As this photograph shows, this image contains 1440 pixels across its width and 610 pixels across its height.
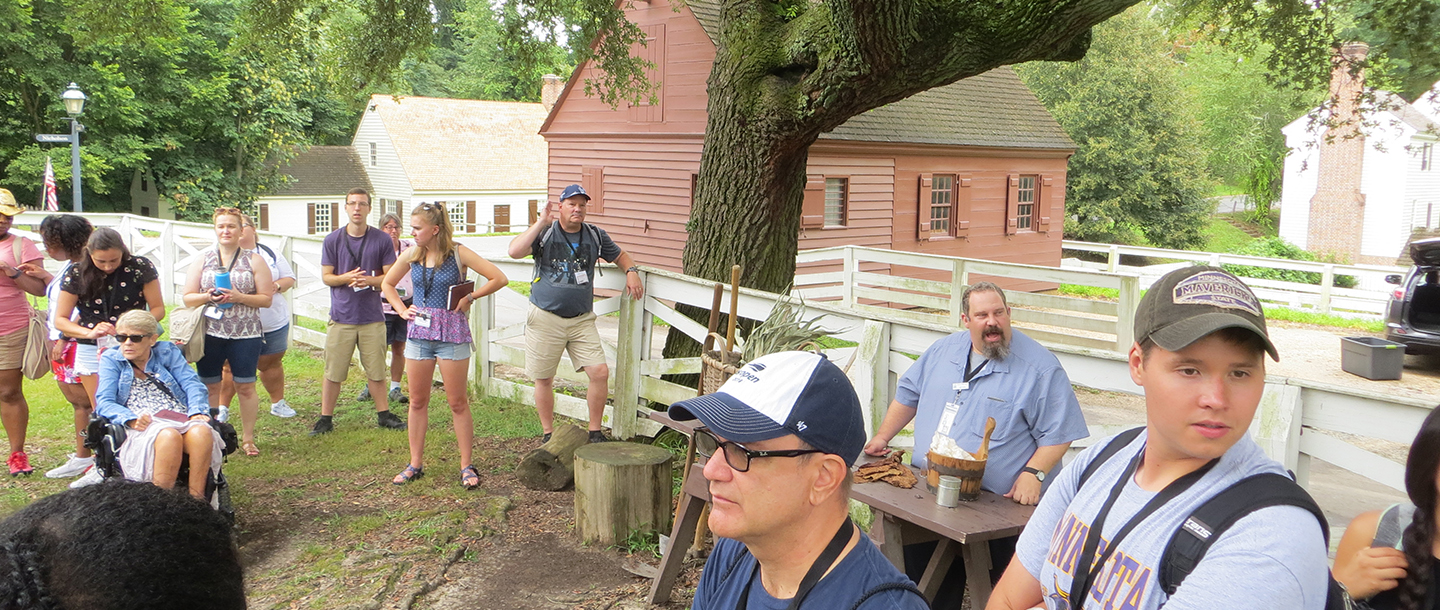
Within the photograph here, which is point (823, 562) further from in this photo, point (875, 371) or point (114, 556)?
point (875, 371)

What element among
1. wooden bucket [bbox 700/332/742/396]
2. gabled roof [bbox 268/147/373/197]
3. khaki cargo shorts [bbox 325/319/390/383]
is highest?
gabled roof [bbox 268/147/373/197]

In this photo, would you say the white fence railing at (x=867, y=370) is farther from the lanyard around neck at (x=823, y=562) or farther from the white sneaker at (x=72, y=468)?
the white sneaker at (x=72, y=468)

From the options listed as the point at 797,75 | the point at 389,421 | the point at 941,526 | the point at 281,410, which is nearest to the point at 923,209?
the point at 797,75

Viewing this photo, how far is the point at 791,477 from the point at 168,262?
49.6 feet

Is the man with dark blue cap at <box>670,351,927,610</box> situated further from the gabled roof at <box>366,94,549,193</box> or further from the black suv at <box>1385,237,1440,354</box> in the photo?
the gabled roof at <box>366,94,549,193</box>

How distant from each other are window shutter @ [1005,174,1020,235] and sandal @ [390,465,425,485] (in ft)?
54.7

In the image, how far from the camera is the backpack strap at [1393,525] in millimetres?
2336

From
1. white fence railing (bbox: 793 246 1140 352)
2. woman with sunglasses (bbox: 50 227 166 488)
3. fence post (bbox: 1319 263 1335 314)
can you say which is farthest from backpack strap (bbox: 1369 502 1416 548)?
fence post (bbox: 1319 263 1335 314)

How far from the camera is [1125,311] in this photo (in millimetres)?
12156

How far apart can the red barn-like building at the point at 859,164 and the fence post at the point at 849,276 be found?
1.22 m

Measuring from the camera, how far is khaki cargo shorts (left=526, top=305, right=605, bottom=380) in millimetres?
7207

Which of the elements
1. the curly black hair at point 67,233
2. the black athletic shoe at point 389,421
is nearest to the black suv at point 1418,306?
the black athletic shoe at point 389,421

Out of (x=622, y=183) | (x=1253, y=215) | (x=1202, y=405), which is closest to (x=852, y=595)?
(x=1202, y=405)

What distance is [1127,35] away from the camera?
31500 mm
